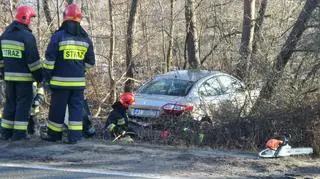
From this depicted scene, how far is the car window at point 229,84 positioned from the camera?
36.4ft

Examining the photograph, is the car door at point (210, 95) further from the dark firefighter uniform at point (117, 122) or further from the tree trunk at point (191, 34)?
the tree trunk at point (191, 34)

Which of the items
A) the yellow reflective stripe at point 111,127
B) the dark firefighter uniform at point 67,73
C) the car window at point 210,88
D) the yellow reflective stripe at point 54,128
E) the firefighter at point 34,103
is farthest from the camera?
the car window at point 210,88

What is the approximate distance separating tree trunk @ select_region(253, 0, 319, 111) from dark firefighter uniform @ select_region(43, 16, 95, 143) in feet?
11.4

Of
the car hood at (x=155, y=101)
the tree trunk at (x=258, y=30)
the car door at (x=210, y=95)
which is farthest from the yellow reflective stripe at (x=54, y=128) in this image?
the tree trunk at (x=258, y=30)

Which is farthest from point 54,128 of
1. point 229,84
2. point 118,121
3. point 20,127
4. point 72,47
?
point 229,84

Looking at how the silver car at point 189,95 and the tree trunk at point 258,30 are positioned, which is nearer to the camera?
the silver car at point 189,95

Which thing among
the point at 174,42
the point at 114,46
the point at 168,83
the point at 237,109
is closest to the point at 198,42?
the point at 174,42

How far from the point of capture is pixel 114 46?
63.7ft

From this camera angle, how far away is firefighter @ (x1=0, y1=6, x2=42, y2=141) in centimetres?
867

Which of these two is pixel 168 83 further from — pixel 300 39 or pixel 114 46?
pixel 114 46

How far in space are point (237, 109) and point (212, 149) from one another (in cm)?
170

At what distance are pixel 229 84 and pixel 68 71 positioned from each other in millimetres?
4092

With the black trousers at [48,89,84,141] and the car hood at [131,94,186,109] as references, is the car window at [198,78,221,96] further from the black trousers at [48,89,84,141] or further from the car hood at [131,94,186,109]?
the black trousers at [48,89,84,141]

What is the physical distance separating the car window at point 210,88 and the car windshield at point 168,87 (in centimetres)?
25
